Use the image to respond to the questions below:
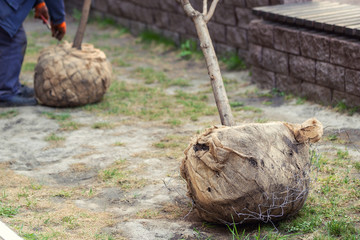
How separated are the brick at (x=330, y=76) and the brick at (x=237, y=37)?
5.40 feet

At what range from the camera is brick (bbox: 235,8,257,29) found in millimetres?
6203

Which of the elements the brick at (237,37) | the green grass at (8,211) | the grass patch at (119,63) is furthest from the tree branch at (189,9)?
the grass patch at (119,63)

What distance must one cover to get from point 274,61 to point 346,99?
1015 mm

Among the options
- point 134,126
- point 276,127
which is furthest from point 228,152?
point 134,126

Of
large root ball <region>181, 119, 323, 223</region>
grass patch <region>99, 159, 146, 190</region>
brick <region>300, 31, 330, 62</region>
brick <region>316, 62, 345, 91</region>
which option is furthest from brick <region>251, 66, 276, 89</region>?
large root ball <region>181, 119, 323, 223</region>

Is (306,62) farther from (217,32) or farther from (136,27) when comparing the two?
(136,27)

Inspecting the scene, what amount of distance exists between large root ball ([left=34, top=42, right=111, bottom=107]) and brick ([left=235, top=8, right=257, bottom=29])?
1894 millimetres

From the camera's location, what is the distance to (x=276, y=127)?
2766mm

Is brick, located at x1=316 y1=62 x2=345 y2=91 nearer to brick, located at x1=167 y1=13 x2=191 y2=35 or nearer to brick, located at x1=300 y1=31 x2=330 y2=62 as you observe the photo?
brick, located at x1=300 y1=31 x2=330 y2=62

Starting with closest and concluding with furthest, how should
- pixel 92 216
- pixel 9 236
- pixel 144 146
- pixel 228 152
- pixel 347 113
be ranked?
pixel 9 236 < pixel 228 152 < pixel 92 216 < pixel 144 146 < pixel 347 113

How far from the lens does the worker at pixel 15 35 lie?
5141 mm

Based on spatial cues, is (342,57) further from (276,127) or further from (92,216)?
(92,216)

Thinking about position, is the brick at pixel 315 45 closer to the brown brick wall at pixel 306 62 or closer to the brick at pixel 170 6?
the brown brick wall at pixel 306 62

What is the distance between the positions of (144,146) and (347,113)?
1.77m
